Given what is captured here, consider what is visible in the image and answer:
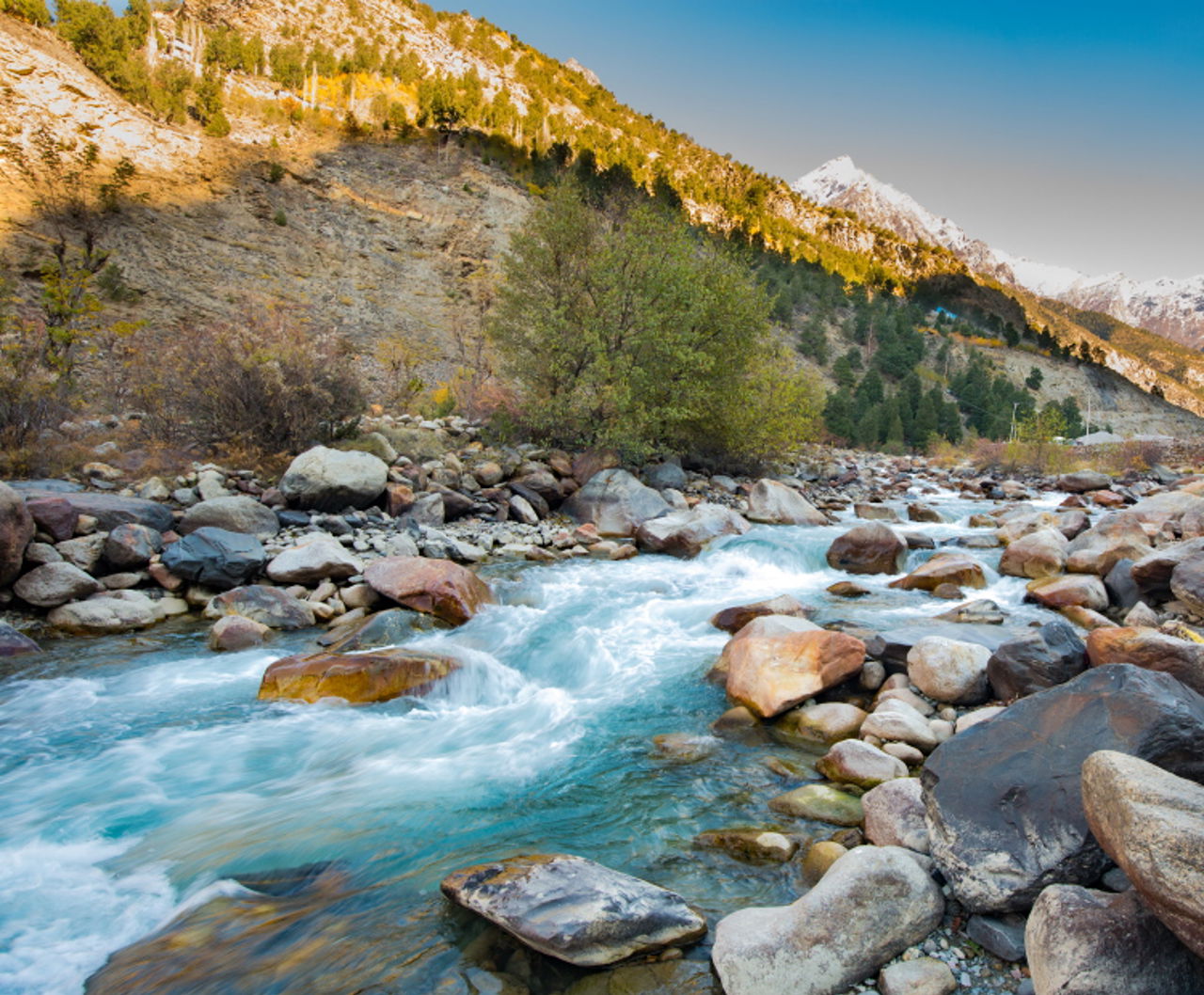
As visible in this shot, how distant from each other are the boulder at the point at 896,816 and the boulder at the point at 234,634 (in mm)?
7025

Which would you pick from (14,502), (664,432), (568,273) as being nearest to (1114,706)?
(14,502)

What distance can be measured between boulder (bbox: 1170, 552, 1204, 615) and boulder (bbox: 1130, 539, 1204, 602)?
205 millimetres

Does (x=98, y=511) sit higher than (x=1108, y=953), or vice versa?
(x=1108, y=953)

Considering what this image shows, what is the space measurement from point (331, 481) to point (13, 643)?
526 centimetres

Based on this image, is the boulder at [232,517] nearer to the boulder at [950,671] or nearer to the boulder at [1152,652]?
the boulder at [950,671]

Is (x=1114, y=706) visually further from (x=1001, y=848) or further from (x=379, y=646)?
(x=379, y=646)

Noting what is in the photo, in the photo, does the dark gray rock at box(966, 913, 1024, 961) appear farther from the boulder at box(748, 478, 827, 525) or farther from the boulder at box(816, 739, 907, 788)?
the boulder at box(748, 478, 827, 525)

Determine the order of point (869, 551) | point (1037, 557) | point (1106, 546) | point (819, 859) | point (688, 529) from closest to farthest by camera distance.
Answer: point (819, 859), point (1106, 546), point (1037, 557), point (869, 551), point (688, 529)

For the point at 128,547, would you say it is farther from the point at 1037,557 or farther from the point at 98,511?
the point at 1037,557

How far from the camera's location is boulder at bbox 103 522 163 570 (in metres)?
8.50

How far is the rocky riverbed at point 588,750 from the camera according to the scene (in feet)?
9.50

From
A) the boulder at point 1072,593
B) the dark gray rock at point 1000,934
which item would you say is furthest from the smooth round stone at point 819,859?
the boulder at point 1072,593

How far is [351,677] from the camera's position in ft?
20.6

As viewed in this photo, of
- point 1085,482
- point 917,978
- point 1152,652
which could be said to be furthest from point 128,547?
point 1085,482
